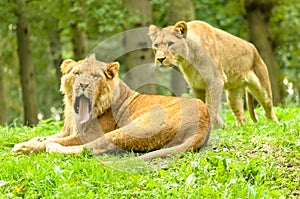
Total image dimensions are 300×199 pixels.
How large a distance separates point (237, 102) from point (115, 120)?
3.40 meters

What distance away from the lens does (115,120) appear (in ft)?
22.7

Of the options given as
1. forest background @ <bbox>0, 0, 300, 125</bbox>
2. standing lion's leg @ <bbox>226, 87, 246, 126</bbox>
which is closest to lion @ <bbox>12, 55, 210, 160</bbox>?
standing lion's leg @ <bbox>226, 87, 246, 126</bbox>

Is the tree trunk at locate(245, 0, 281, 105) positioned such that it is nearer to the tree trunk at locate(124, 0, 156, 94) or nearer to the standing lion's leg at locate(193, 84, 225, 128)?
the tree trunk at locate(124, 0, 156, 94)

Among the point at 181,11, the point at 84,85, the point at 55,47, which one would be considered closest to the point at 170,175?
the point at 84,85

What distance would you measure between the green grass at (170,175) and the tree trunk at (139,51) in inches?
284

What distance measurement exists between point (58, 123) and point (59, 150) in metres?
3.28

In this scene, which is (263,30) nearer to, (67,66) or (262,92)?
(262,92)

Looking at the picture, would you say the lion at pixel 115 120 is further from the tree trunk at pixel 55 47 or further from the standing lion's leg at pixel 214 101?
the tree trunk at pixel 55 47

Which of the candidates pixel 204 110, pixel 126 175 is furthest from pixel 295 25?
pixel 126 175

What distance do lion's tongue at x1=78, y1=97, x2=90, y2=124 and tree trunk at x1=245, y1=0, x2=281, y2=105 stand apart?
995 cm

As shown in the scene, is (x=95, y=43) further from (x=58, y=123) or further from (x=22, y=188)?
(x=22, y=188)

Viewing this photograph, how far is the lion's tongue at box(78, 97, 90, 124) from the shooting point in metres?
6.84

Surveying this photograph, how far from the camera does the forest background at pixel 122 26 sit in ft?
45.8

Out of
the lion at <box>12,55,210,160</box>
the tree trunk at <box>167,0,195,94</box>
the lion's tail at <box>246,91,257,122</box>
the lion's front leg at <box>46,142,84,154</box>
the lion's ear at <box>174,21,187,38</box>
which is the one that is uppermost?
the tree trunk at <box>167,0,195,94</box>
